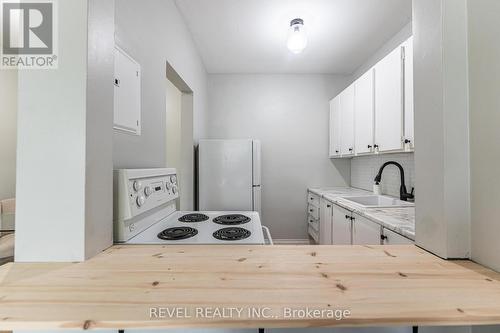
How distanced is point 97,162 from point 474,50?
118 centimetres

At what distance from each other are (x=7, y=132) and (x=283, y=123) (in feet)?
10.4

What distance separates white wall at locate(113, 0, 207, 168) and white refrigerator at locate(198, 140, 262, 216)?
2.95 feet

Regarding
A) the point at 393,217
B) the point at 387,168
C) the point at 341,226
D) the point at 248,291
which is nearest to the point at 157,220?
the point at 248,291

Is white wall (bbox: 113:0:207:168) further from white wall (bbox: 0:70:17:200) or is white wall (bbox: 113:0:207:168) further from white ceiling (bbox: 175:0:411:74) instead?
white wall (bbox: 0:70:17:200)

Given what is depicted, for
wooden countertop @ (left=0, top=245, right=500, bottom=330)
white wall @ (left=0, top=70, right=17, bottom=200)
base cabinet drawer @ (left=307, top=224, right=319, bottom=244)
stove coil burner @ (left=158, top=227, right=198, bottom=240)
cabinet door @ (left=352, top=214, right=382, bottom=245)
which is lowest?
base cabinet drawer @ (left=307, top=224, right=319, bottom=244)

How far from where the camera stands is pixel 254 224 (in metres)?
1.32

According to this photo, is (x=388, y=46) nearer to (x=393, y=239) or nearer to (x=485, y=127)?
(x=393, y=239)

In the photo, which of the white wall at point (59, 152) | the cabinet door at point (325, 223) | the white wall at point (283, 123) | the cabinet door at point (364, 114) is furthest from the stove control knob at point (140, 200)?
the white wall at point (283, 123)

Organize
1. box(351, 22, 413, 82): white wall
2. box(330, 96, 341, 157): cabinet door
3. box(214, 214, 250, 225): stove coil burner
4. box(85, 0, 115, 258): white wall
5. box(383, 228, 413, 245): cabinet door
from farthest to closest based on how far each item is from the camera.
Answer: box(330, 96, 341, 157): cabinet door
box(351, 22, 413, 82): white wall
box(214, 214, 250, 225): stove coil burner
box(383, 228, 413, 245): cabinet door
box(85, 0, 115, 258): white wall

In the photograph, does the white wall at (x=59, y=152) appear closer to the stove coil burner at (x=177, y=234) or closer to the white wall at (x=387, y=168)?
the stove coil burner at (x=177, y=234)

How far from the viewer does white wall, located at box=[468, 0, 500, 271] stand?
580mm

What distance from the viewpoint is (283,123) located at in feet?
11.1

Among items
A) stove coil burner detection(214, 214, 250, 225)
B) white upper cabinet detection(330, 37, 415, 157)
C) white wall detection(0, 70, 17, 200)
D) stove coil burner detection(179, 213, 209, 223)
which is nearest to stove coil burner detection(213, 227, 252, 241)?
stove coil burner detection(214, 214, 250, 225)

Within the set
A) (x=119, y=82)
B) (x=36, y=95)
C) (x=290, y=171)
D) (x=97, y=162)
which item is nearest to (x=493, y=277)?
(x=97, y=162)
